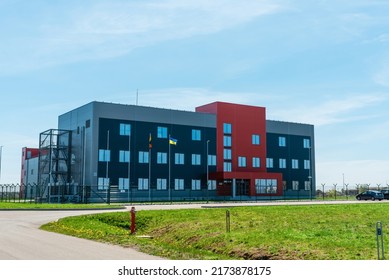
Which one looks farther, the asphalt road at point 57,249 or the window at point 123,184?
the window at point 123,184

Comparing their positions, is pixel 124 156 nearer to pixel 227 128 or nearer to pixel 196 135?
pixel 196 135

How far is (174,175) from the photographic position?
236 ft

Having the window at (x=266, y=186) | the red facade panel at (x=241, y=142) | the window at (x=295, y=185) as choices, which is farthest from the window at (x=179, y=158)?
the window at (x=295, y=185)

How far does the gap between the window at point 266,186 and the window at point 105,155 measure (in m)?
24.9

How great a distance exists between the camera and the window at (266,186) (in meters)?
77.7

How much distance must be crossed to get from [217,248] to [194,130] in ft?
195

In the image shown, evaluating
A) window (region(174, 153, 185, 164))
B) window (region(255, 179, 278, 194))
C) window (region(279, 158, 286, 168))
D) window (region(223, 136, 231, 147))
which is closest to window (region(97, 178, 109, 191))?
window (region(174, 153, 185, 164))

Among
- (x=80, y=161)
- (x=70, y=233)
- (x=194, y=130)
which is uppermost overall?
(x=194, y=130)

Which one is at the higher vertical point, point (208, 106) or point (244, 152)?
point (208, 106)

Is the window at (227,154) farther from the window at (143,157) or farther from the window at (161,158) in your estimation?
the window at (143,157)

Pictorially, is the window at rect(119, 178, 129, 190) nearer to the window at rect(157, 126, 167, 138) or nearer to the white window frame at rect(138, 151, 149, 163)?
the white window frame at rect(138, 151, 149, 163)

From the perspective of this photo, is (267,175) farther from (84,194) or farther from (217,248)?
(217,248)

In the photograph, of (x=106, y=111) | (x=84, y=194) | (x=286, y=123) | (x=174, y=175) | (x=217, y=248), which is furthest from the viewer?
(x=286, y=123)
